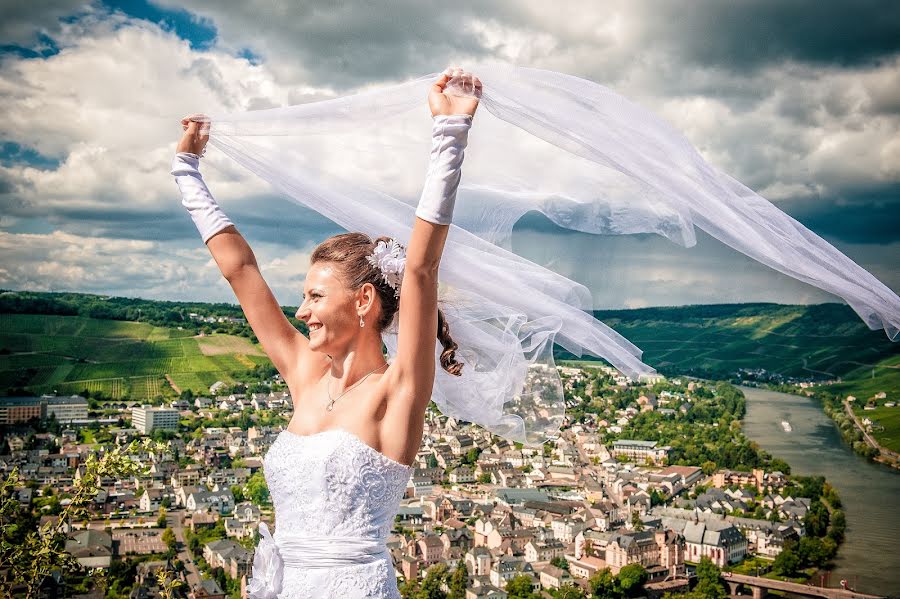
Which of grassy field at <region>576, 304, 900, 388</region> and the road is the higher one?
grassy field at <region>576, 304, 900, 388</region>

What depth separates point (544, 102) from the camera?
48.4 inches

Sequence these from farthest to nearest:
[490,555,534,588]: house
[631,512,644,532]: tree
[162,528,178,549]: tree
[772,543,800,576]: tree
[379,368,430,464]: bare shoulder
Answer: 1. [631,512,644,532]: tree
2. [490,555,534,588]: house
3. [772,543,800,576]: tree
4. [162,528,178,549]: tree
5. [379,368,430,464]: bare shoulder

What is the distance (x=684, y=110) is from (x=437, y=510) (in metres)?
27.0

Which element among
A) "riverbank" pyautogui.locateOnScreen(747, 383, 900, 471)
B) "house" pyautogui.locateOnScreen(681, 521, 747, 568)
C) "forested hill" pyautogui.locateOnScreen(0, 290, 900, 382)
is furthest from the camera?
"forested hill" pyautogui.locateOnScreen(0, 290, 900, 382)

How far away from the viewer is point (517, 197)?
149 centimetres

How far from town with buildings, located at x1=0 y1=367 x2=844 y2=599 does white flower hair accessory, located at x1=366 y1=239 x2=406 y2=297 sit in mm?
20427

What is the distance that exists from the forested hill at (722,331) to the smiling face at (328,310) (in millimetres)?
38298

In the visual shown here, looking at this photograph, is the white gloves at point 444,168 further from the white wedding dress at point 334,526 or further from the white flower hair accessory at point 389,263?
the white wedding dress at point 334,526

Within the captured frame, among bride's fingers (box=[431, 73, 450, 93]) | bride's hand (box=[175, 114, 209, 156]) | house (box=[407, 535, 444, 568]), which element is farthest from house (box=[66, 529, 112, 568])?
bride's fingers (box=[431, 73, 450, 93])

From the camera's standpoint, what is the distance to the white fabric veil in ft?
4.04

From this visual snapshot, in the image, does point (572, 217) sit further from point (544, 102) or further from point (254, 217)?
point (254, 217)

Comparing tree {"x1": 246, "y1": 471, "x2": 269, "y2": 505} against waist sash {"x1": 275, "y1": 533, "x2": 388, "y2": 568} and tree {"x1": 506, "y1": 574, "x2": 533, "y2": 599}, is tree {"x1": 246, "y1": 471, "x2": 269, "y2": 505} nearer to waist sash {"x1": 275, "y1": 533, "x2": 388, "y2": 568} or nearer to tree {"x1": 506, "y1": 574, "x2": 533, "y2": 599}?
tree {"x1": 506, "y1": 574, "x2": 533, "y2": 599}

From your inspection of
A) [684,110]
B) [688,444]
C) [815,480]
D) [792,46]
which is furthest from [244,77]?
[792,46]

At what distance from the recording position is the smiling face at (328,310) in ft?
3.90
